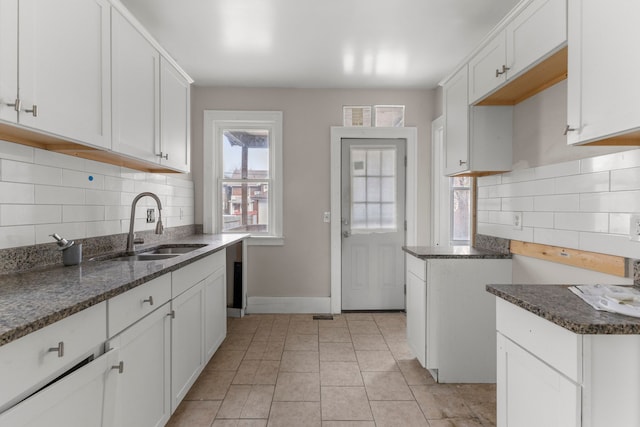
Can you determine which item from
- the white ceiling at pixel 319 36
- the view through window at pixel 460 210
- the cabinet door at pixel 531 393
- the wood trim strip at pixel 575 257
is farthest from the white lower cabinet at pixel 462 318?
the white ceiling at pixel 319 36

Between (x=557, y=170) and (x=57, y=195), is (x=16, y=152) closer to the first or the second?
(x=57, y=195)

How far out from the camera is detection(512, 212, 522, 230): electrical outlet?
228cm

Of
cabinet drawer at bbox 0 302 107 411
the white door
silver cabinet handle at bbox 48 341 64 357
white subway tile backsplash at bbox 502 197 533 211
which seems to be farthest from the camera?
the white door

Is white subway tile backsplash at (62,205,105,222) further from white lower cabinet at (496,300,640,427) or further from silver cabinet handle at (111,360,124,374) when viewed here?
white lower cabinet at (496,300,640,427)

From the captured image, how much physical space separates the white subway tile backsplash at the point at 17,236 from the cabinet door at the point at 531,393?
7.25 feet

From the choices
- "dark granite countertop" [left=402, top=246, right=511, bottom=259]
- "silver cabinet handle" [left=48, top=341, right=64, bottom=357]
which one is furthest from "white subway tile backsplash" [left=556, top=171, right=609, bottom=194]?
"silver cabinet handle" [left=48, top=341, right=64, bottom=357]

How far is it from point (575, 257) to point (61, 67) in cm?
257

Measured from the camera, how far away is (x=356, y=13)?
94.5 inches

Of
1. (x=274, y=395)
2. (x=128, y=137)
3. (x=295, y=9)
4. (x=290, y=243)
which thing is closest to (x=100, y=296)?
(x=128, y=137)

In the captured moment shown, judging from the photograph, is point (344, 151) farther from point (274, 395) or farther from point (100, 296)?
point (100, 296)

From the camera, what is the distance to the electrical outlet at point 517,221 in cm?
228

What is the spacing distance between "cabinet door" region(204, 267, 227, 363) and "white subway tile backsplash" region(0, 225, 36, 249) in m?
1.03

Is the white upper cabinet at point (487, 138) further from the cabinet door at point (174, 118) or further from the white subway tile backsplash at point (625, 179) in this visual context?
the cabinet door at point (174, 118)

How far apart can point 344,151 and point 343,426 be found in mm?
2780
